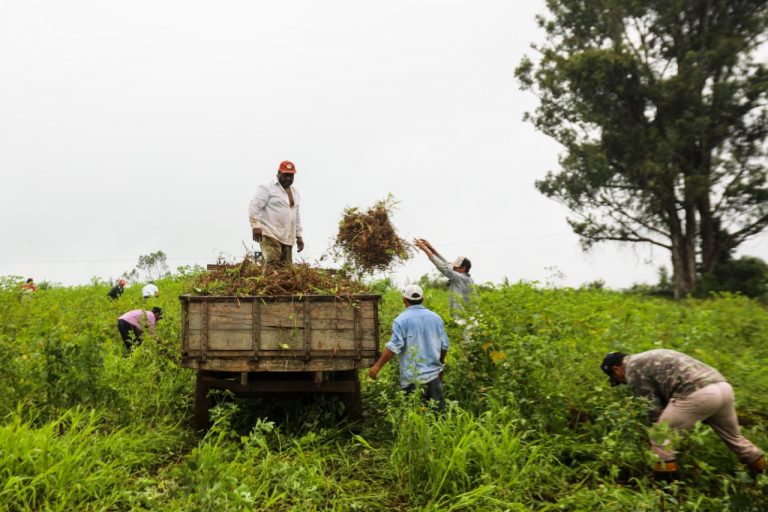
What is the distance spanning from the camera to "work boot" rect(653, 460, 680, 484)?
4812 millimetres

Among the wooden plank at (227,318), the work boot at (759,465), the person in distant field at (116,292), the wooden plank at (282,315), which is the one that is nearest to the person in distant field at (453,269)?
the wooden plank at (282,315)

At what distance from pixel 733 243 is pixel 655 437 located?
69.6ft

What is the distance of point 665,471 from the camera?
191 inches

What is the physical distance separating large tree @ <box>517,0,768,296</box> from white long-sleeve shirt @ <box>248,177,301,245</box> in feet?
55.9

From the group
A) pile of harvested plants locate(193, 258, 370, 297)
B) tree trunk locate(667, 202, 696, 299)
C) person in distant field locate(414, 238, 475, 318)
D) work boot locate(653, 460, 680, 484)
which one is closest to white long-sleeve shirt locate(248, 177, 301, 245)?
pile of harvested plants locate(193, 258, 370, 297)

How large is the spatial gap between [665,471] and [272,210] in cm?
512

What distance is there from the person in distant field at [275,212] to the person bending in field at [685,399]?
14.0 feet

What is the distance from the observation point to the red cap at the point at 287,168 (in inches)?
297

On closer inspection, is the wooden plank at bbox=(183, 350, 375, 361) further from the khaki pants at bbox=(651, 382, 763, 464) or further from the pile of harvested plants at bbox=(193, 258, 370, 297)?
the khaki pants at bbox=(651, 382, 763, 464)

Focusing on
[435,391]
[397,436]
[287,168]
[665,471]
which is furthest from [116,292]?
[665,471]

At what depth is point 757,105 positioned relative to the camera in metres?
21.3

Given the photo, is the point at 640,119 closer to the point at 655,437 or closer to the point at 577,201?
the point at 577,201

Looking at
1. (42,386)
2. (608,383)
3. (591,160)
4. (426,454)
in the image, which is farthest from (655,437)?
(591,160)

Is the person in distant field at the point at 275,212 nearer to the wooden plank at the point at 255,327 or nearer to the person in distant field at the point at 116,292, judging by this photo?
the wooden plank at the point at 255,327
